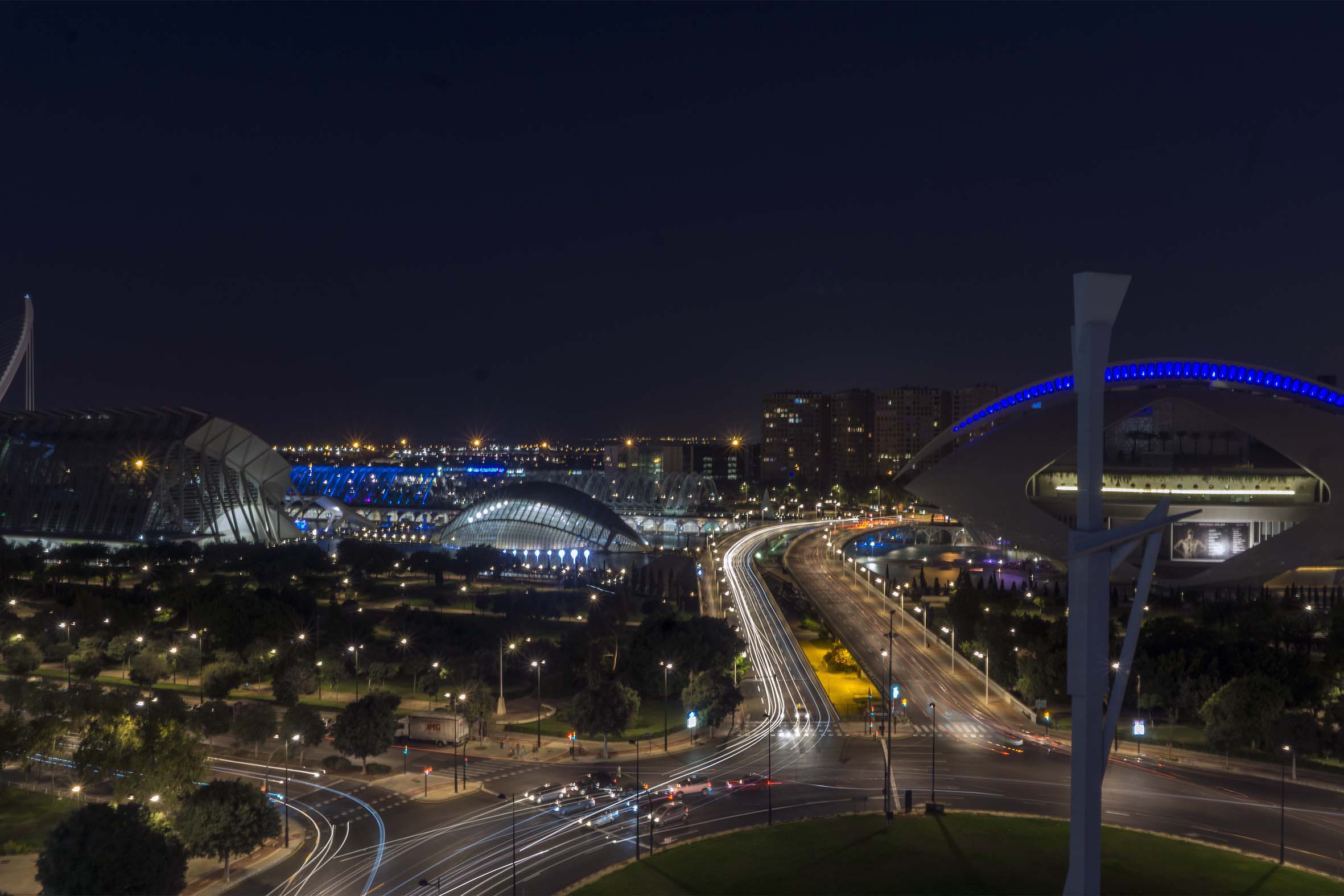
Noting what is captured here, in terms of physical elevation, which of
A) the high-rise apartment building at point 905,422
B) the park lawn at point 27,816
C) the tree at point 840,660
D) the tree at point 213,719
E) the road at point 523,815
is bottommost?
the park lawn at point 27,816

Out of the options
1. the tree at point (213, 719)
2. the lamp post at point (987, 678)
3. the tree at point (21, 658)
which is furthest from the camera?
the lamp post at point (987, 678)

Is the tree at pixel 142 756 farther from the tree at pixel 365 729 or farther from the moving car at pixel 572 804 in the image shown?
the moving car at pixel 572 804

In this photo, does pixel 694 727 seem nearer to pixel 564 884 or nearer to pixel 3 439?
pixel 564 884

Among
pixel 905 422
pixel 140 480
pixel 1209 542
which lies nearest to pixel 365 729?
pixel 1209 542

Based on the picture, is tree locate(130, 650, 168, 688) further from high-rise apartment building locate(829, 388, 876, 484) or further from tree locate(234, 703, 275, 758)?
high-rise apartment building locate(829, 388, 876, 484)

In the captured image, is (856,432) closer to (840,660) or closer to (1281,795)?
(840,660)

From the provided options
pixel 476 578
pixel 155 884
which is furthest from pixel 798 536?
pixel 155 884

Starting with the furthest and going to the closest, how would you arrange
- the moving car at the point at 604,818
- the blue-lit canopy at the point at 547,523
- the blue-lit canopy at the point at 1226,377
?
the blue-lit canopy at the point at 547,523 → the blue-lit canopy at the point at 1226,377 → the moving car at the point at 604,818

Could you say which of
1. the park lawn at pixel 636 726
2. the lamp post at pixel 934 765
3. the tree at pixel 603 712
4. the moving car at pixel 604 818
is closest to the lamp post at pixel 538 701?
the park lawn at pixel 636 726
